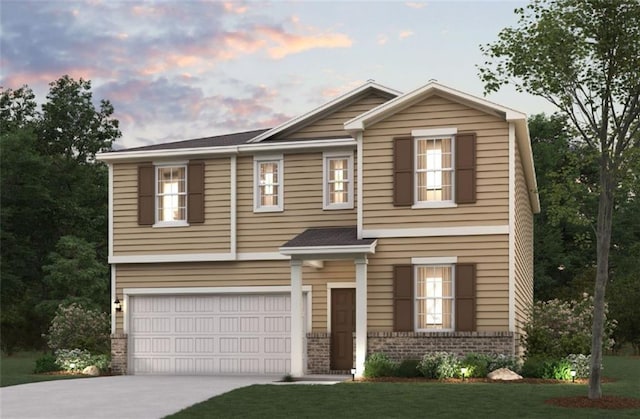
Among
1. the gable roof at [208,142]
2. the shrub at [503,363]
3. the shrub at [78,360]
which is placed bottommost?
the shrub at [78,360]

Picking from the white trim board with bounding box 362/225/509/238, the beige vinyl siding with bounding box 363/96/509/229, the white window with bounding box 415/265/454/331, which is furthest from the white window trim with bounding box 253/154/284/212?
the white window with bounding box 415/265/454/331

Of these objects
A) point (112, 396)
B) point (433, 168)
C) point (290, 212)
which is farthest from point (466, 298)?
point (112, 396)

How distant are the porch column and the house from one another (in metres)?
0.05

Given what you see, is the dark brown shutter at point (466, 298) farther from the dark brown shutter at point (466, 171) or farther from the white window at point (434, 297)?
the dark brown shutter at point (466, 171)

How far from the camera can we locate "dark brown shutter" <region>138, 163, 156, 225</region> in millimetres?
26609

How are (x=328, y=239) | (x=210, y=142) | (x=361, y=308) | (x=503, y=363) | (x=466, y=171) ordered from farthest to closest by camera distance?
(x=210, y=142) < (x=328, y=239) < (x=361, y=308) < (x=466, y=171) < (x=503, y=363)

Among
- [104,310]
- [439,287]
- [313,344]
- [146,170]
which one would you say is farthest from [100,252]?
[439,287]

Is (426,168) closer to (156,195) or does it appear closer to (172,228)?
(172,228)

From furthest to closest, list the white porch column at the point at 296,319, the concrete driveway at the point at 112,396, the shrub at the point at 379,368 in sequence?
the white porch column at the point at 296,319 < the shrub at the point at 379,368 < the concrete driveway at the point at 112,396

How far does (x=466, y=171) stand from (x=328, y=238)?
3.80 m

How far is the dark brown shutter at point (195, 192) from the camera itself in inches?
1032

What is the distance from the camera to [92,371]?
25812 millimetres

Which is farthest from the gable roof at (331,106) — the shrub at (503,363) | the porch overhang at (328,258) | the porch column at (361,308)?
the shrub at (503,363)

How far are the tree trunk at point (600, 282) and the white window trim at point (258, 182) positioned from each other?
10.4 metres
